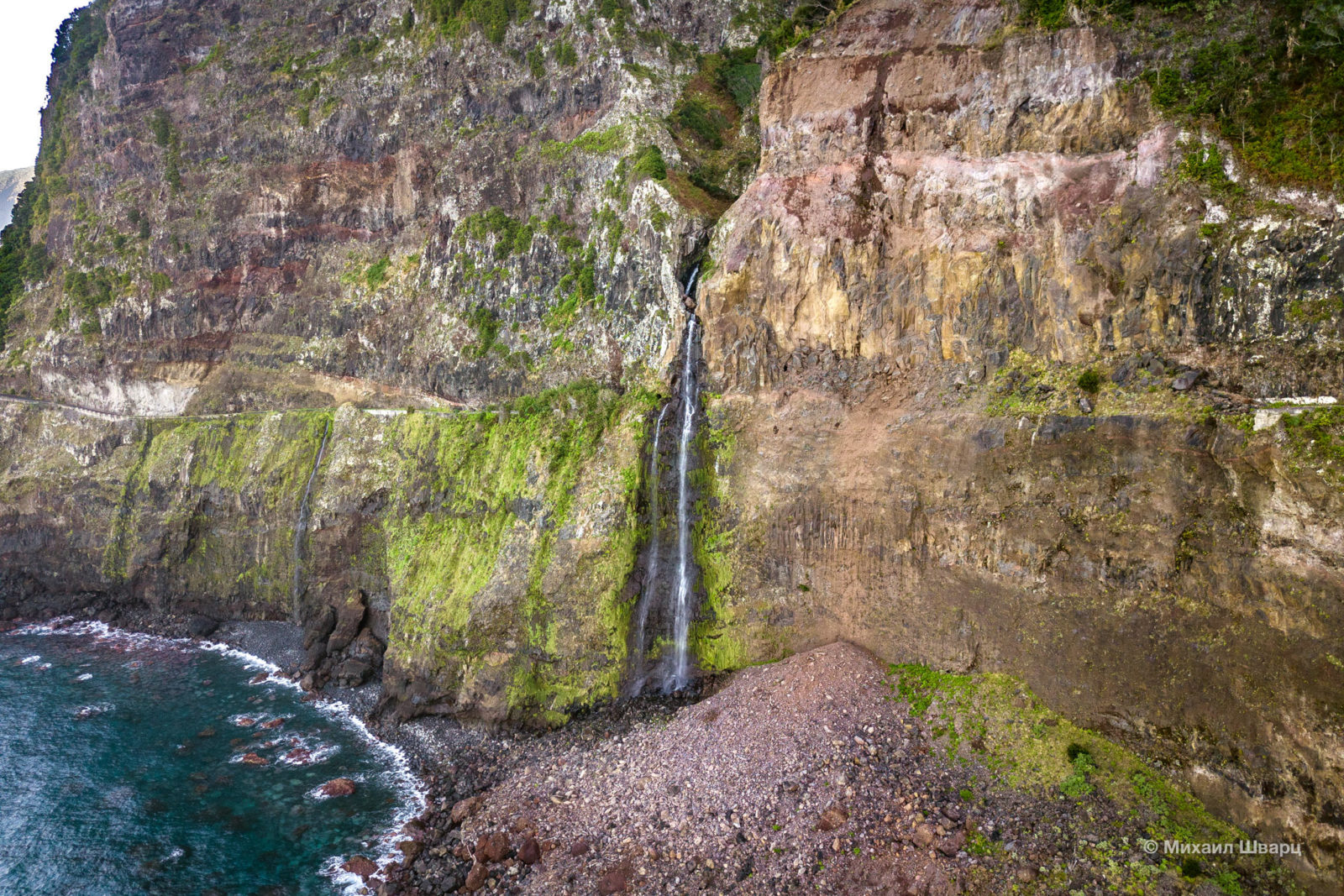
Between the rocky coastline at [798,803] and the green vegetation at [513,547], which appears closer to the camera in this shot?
the rocky coastline at [798,803]

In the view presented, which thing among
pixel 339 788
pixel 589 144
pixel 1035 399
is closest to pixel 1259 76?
pixel 1035 399

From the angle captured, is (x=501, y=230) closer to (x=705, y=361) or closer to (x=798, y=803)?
(x=705, y=361)

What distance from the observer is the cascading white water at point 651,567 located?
27203 mm

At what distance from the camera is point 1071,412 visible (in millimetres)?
21391

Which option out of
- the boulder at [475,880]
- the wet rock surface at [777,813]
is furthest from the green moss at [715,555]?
the boulder at [475,880]

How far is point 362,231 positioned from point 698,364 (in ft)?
86.8

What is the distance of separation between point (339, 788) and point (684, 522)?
1531cm

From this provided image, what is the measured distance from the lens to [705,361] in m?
29.5

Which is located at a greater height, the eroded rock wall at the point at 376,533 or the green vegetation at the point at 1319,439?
the green vegetation at the point at 1319,439

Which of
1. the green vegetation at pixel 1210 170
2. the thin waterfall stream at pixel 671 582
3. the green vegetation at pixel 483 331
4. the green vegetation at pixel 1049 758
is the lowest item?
the green vegetation at pixel 1049 758

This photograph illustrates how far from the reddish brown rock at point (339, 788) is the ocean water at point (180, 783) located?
20cm

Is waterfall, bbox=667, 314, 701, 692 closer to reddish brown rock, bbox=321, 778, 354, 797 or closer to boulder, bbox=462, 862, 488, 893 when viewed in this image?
boulder, bbox=462, 862, 488, 893

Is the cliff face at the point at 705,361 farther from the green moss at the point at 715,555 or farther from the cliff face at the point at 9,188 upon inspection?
the cliff face at the point at 9,188

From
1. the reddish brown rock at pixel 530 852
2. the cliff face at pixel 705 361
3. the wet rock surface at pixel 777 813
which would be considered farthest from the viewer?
the reddish brown rock at pixel 530 852
